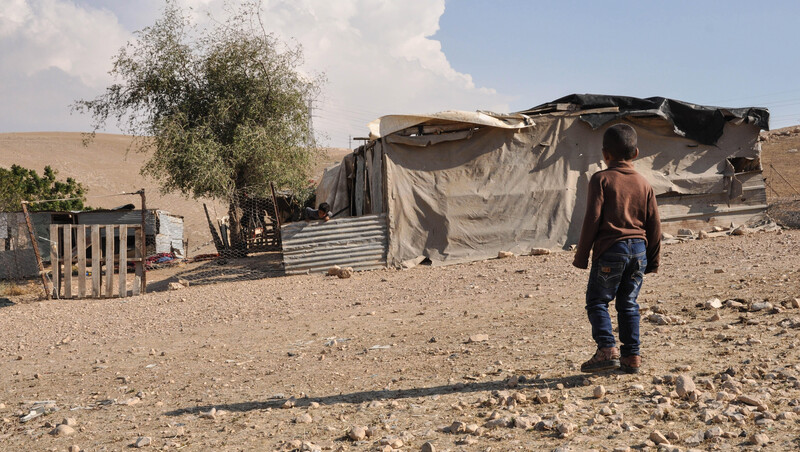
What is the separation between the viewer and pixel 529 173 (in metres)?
11.9

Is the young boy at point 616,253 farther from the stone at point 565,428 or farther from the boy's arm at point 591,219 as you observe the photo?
the stone at point 565,428

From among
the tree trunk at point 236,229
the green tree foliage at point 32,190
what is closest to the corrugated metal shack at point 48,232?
the tree trunk at point 236,229

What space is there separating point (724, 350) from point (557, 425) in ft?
5.83

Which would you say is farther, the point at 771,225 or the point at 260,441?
the point at 771,225

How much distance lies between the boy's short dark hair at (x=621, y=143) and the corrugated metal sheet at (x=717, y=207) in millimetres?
9162

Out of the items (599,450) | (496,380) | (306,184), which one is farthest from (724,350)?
(306,184)

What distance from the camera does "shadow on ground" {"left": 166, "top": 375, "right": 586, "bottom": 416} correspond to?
12.9 ft

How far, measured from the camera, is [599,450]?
9.45 feet

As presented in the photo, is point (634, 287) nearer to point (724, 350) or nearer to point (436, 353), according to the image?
point (724, 350)

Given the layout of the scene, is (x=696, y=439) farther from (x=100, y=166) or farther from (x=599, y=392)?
(x=100, y=166)

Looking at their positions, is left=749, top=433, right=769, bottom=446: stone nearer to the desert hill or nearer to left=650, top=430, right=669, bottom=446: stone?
left=650, top=430, right=669, bottom=446: stone

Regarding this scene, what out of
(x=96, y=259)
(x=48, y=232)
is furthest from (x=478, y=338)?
(x=48, y=232)

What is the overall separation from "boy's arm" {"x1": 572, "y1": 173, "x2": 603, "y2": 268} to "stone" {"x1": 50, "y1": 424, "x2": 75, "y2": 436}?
10.8 ft

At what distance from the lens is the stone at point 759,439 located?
2.81 metres
